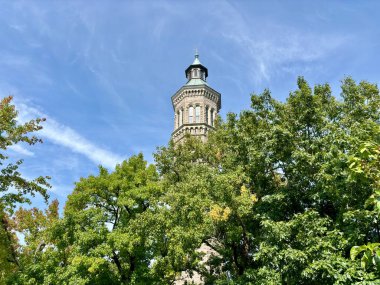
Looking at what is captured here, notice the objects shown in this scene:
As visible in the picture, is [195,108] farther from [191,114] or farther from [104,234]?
[104,234]

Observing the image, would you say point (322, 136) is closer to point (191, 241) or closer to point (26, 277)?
point (191, 241)

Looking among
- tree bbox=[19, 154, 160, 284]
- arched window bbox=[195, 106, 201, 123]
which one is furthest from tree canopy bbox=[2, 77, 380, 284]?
arched window bbox=[195, 106, 201, 123]

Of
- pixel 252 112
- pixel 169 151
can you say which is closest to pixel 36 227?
pixel 169 151

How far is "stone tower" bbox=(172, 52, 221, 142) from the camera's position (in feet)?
151

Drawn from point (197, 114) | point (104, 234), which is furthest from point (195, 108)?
point (104, 234)

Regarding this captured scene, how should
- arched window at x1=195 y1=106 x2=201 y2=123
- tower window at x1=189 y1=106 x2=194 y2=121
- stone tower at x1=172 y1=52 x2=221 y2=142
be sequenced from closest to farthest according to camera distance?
1. stone tower at x1=172 y1=52 x2=221 y2=142
2. arched window at x1=195 y1=106 x2=201 y2=123
3. tower window at x1=189 y1=106 x2=194 y2=121

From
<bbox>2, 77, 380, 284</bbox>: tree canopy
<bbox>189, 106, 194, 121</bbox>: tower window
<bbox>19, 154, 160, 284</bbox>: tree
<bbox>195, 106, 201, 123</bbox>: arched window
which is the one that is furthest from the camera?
<bbox>189, 106, 194, 121</bbox>: tower window

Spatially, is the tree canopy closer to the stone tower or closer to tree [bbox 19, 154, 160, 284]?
tree [bbox 19, 154, 160, 284]

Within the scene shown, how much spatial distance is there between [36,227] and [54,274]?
5.60 m

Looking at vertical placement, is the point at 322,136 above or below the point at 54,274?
above

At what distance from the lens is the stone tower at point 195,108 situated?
4612 centimetres

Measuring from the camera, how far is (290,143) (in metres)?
16.9

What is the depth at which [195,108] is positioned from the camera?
157 ft

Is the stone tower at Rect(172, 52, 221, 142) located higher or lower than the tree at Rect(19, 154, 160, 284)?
higher
